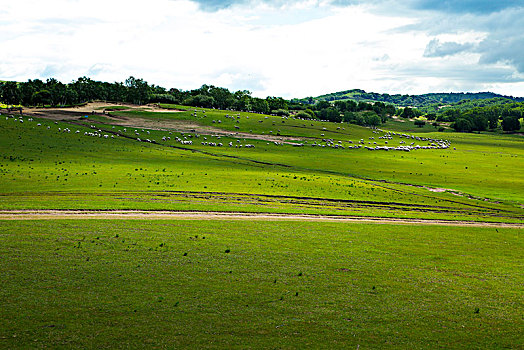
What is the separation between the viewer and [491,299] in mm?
20922

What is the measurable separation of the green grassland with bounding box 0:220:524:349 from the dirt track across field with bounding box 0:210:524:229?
232 centimetres

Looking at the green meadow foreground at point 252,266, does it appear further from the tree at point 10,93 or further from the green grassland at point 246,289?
the tree at point 10,93

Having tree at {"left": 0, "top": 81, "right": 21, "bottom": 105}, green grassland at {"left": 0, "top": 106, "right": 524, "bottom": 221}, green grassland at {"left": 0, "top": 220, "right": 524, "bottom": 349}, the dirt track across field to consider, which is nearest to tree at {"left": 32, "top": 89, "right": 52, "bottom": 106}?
tree at {"left": 0, "top": 81, "right": 21, "bottom": 105}

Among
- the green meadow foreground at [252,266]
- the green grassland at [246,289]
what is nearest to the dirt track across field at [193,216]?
the green meadow foreground at [252,266]

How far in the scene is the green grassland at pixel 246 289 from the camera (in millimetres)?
16453

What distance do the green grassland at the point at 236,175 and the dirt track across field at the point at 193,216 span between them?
184 centimetres

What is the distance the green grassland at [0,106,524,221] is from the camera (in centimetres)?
4441

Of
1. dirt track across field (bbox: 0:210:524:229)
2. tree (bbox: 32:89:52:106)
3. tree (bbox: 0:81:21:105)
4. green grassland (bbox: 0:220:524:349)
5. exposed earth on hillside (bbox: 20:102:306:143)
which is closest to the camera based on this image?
green grassland (bbox: 0:220:524:349)

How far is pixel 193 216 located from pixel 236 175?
1211 inches

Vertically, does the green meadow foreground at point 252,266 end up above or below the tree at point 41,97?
below

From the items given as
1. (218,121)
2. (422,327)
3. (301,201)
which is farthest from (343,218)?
(218,121)

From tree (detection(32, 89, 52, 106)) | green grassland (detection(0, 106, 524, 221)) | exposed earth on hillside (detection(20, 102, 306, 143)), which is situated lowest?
green grassland (detection(0, 106, 524, 221))

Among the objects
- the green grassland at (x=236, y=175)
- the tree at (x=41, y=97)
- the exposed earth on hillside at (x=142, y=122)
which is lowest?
the green grassland at (x=236, y=175)

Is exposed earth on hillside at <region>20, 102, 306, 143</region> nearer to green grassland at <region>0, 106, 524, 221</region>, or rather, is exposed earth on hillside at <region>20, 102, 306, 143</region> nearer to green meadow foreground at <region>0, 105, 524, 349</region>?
green grassland at <region>0, 106, 524, 221</region>
